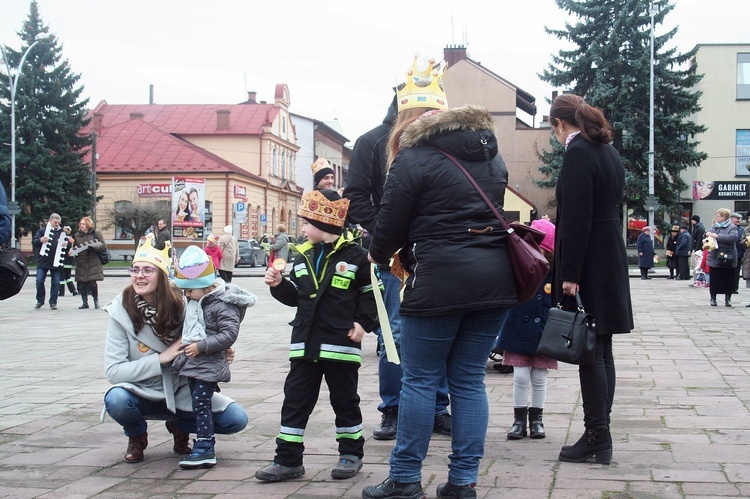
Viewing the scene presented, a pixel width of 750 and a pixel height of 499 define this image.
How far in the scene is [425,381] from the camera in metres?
4.01

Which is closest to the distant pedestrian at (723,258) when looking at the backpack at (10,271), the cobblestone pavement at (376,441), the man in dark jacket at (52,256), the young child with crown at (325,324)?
the cobblestone pavement at (376,441)

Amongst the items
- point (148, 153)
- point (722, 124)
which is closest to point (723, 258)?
point (722, 124)

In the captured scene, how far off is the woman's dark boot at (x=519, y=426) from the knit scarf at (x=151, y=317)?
206cm

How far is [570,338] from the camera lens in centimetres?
459

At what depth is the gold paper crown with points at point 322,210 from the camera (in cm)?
466

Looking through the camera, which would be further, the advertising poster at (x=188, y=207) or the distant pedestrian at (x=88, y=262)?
the advertising poster at (x=188, y=207)

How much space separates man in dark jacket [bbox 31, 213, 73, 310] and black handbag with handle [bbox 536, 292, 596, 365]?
14.6 meters

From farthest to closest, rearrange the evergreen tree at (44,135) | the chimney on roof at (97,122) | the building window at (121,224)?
the chimney on roof at (97,122), the building window at (121,224), the evergreen tree at (44,135)

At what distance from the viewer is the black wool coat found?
4762 millimetres

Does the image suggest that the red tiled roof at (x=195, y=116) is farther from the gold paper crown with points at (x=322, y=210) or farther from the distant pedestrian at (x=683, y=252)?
the gold paper crown with points at (x=322, y=210)

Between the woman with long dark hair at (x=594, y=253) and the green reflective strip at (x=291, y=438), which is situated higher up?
the woman with long dark hair at (x=594, y=253)

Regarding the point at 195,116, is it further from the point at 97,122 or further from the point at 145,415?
the point at 145,415

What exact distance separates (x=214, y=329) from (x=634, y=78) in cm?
4130

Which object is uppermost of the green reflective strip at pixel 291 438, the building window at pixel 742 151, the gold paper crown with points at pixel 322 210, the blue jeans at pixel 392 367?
the building window at pixel 742 151
